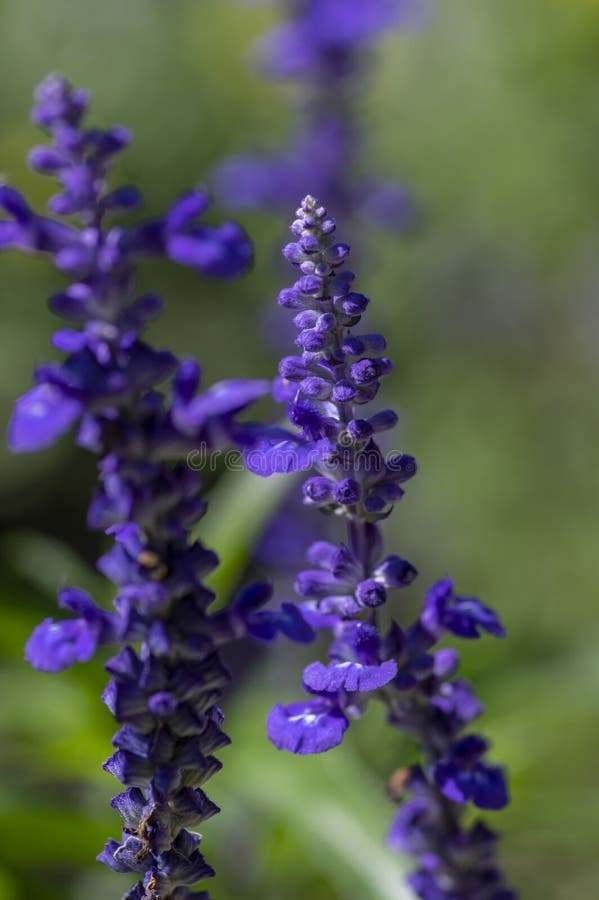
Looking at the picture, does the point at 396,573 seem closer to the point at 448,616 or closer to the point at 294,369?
the point at 448,616

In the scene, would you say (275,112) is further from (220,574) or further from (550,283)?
(220,574)

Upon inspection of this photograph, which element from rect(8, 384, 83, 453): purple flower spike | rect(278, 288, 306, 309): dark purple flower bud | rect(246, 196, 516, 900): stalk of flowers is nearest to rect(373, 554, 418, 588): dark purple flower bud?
rect(246, 196, 516, 900): stalk of flowers

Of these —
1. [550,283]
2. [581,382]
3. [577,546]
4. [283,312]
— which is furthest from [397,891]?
[550,283]

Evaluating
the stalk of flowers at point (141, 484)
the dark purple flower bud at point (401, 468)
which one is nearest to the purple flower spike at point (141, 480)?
the stalk of flowers at point (141, 484)

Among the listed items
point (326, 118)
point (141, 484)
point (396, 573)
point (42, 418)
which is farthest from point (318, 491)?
point (326, 118)

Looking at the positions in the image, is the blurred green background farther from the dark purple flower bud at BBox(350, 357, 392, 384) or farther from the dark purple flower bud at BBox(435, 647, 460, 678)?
the dark purple flower bud at BBox(350, 357, 392, 384)
